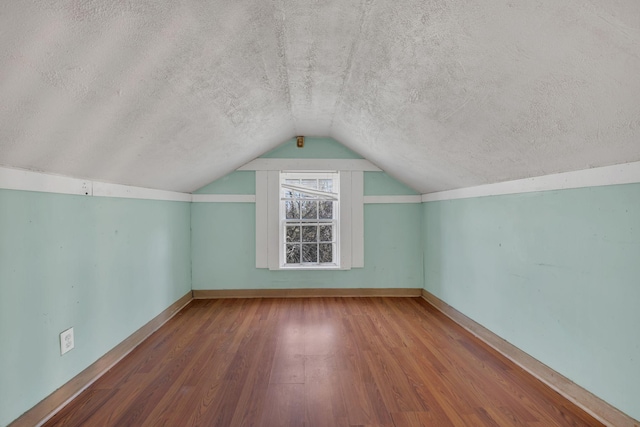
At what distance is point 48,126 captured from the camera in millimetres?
1658

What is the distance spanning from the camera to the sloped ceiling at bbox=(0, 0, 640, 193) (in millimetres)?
1259

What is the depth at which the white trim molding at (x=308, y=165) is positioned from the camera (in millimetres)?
4652

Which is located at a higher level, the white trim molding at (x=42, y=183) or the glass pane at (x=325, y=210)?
the white trim molding at (x=42, y=183)

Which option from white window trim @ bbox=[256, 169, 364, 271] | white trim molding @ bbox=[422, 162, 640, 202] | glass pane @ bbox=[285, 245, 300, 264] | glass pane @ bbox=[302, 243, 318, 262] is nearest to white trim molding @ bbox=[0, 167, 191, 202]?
white window trim @ bbox=[256, 169, 364, 271]

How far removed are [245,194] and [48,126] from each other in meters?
3.03

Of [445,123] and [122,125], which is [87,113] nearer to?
[122,125]

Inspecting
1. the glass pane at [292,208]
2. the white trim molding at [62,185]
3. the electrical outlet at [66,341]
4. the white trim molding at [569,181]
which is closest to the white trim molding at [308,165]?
the glass pane at [292,208]

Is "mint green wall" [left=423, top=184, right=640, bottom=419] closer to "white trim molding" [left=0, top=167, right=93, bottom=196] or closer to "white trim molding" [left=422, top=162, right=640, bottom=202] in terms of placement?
"white trim molding" [left=422, top=162, right=640, bottom=202]

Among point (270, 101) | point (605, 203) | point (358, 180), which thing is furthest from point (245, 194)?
point (605, 203)

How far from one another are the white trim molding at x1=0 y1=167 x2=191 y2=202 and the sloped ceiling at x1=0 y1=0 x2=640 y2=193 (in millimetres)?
58

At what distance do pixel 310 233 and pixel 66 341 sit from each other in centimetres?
319

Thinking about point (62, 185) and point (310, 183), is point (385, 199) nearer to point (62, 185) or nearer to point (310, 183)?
point (310, 183)

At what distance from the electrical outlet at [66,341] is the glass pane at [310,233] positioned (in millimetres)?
3083

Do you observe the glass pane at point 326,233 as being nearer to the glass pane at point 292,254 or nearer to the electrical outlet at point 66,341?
the glass pane at point 292,254
